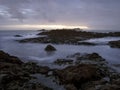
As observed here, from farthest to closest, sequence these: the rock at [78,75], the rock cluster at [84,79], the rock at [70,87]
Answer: the rock at [78,75] < the rock cluster at [84,79] < the rock at [70,87]

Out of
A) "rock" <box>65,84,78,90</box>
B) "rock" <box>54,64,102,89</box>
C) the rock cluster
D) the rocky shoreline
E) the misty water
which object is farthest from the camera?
the misty water

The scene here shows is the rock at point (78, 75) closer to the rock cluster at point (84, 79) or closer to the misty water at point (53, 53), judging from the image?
the rock cluster at point (84, 79)

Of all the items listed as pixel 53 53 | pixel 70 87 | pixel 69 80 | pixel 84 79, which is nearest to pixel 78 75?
pixel 84 79

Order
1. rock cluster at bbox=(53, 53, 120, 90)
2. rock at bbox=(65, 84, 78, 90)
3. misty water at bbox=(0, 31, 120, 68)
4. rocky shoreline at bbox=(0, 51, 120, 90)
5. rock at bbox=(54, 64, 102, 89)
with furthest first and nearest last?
misty water at bbox=(0, 31, 120, 68), rock at bbox=(54, 64, 102, 89), rock cluster at bbox=(53, 53, 120, 90), rock at bbox=(65, 84, 78, 90), rocky shoreline at bbox=(0, 51, 120, 90)

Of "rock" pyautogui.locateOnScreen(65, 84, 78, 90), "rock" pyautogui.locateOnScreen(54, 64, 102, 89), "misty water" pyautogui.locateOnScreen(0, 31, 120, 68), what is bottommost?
"misty water" pyautogui.locateOnScreen(0, 31, 120, 68)

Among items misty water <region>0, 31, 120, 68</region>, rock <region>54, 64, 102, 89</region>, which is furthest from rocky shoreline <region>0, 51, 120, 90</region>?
misty water <region>0, 31, 120, 68</region>

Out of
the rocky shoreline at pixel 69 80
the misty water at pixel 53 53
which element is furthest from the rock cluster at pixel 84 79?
the misty water at pixel 53 53

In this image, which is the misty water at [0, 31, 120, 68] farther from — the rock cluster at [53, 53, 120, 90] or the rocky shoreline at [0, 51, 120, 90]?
the rock cluster at [53, 53, 120, 90]

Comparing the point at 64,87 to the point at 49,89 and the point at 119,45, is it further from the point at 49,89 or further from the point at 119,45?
the point at 119,45

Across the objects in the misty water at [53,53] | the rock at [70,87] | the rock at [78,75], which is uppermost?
the rock at [78,75]

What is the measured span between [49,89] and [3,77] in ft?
14.3

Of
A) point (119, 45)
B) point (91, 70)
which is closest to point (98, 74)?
point (91, 70)

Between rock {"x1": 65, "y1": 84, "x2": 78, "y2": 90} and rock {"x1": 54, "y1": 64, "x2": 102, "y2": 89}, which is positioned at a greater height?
rock {"x1": 54, "y1": 64, "x2": 102, "y2": 89}

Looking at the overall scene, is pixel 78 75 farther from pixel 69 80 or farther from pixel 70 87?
pixel 70 87
